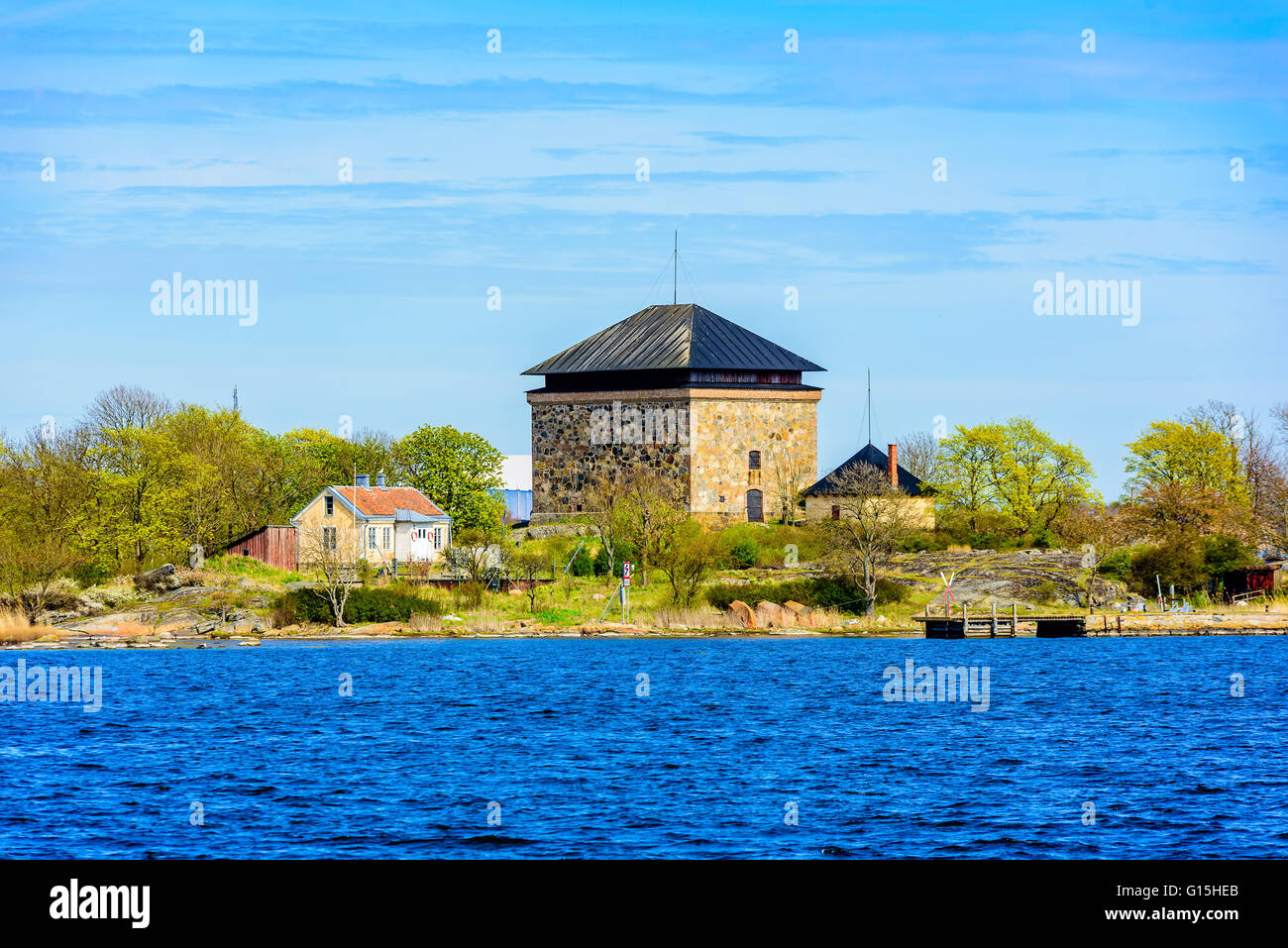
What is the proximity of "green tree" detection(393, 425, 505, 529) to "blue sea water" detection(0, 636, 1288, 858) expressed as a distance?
3312 cm

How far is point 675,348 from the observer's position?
8669 centimetres

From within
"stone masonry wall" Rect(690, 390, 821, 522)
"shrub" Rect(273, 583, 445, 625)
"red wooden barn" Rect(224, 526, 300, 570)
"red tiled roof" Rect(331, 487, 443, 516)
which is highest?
"stone masonry wall" Rect(690, 390, 821, 522)

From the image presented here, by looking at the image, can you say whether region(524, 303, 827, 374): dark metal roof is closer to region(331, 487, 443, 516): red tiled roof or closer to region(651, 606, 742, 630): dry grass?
region(331, 487, 443, 516): red tiled roof

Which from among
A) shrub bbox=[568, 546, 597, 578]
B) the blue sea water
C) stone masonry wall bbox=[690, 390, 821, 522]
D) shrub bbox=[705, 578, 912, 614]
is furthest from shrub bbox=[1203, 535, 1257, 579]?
shrub bbox=[568, 546, 597, 578]

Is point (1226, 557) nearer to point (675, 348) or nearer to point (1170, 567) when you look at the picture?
point (1170, 567)

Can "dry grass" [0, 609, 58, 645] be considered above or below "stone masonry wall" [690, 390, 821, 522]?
below

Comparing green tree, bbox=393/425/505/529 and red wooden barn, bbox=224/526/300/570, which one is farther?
green tree, bbox=393/425/505/529

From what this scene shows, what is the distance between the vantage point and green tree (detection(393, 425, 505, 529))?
90.9 meters

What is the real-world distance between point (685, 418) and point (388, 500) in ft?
55.7

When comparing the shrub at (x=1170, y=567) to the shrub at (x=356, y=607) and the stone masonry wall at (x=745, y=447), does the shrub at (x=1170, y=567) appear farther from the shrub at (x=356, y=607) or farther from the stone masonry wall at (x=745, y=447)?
the shrub at (x=356, y=607)

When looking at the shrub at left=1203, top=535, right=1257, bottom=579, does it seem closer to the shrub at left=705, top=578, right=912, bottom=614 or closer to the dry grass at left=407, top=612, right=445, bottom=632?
the shrub at left=705, top=578, right=912, bottom=614

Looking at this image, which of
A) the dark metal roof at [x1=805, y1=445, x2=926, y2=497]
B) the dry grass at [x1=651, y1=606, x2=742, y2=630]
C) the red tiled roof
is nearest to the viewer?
the dry grass at [x1=651, y1=606, x2=742, y2=630]

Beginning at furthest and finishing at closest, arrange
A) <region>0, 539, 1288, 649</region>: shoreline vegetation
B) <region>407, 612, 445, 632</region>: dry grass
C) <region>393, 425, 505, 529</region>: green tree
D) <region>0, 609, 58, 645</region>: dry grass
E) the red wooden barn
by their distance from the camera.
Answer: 1. <region>393, 425, 505, 529</region>: green tree
2. the red wooden barn
3. <region>407, 612, 445, 632</region>: dry grass
4. <region>0, 539, 1288, 649</region>: shoreline vegetation
5. <region>0, 609, 58, 645</region>: dry grass
